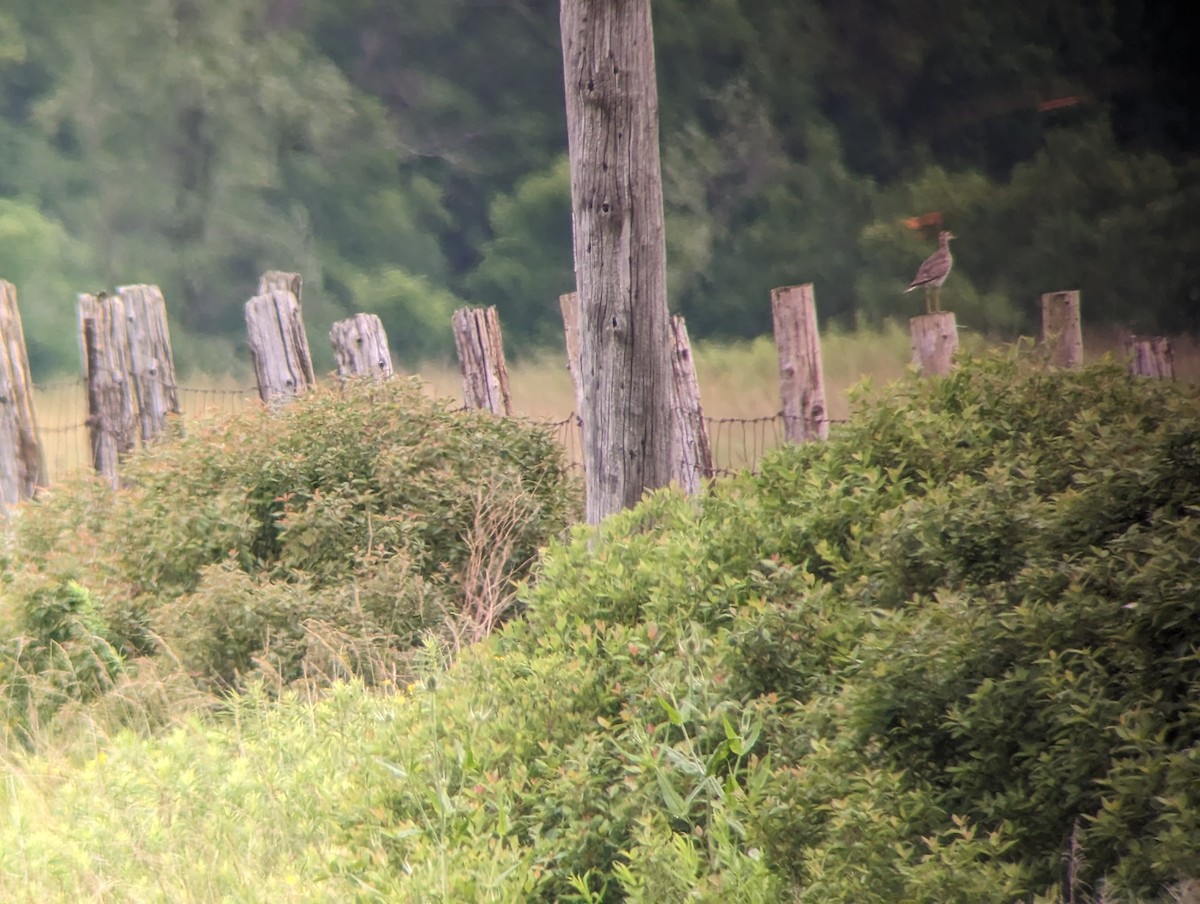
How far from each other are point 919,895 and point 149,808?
2657 mm

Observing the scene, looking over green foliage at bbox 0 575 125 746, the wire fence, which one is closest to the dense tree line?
the wire fence

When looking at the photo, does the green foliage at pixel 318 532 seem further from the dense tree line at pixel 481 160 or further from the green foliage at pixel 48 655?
the dense tree line at pixel 481 160

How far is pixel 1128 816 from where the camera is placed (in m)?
2.07

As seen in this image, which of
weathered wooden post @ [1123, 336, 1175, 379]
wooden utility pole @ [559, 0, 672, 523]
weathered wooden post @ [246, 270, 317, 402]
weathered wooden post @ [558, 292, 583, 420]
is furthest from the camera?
weathered wooden post @ [1123, 336, 1175, 379]

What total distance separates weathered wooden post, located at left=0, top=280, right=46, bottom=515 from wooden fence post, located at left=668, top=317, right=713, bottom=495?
4548 millimetres

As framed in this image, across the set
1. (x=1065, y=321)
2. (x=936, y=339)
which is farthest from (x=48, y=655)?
(x=1065, y=321)

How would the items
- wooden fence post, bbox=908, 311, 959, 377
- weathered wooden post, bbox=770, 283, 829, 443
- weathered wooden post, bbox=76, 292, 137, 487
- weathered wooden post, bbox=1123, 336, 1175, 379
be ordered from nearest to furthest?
wooden fence post, bbox=908, 311, 959, 377, weathered wooden post, bbox=770, 283, 829, 443, weathered wooden post, bbox=76, 292, 137, 487, weathered wooden post, bbox=1123, 336, 1175, 379

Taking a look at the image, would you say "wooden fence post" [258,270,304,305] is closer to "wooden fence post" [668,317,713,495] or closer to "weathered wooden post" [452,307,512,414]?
"weathered wooden post" [452,307,512,414]

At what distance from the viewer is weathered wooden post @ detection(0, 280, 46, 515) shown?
8633 millimetres

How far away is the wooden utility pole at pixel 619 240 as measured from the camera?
4906 mm

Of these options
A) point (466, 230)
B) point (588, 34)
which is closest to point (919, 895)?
point (588, 34)

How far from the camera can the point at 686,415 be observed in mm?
6926

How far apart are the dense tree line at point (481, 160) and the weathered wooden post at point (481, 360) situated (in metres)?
9.38

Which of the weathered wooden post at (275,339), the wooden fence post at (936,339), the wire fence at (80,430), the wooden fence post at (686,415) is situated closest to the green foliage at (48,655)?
the weathered wooden post at (275,339)
